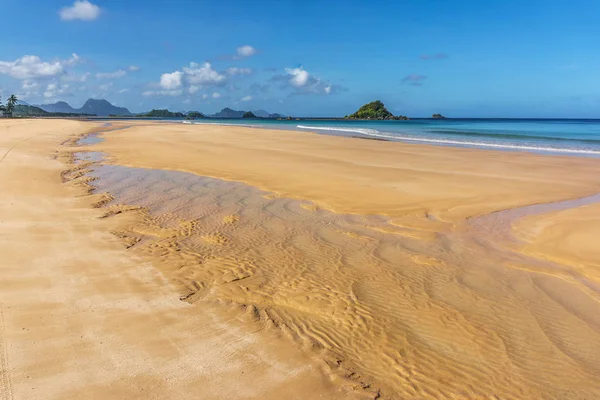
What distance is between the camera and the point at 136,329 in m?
4.79

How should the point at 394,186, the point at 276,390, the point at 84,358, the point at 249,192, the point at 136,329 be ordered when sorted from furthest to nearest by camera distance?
the point at 394,186
the point at 249,192
the point at 136,329
the point at 84,358
the point at 276,390

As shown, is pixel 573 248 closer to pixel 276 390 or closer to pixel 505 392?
pixel 505 392

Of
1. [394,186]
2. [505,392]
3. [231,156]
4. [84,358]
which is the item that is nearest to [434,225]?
[394,186]

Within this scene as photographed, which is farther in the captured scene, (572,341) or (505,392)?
(572,341)

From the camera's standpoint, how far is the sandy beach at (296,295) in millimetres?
4102

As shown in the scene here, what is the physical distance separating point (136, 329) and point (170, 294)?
3.29ft

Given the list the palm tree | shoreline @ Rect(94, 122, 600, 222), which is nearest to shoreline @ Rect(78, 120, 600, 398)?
shoreline @ Rect(94, 122, 600, 222)

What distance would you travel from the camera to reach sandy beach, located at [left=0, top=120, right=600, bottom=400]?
13.5 ft

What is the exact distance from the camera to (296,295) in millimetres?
5957

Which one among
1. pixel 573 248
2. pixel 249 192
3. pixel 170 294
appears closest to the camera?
pixel 170 294

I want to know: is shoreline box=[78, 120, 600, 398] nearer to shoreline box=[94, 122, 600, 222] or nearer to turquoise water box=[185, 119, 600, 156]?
shoreline box=[94, 122, 600, 222]

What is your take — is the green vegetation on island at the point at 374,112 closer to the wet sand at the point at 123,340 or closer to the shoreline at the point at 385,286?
the shoreline at the point at 385,286

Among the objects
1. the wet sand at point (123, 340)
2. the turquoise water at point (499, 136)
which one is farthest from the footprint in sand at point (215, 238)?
the turquoise water at point (499, 136)

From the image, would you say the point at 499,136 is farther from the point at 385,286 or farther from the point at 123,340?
the point at 123,340
